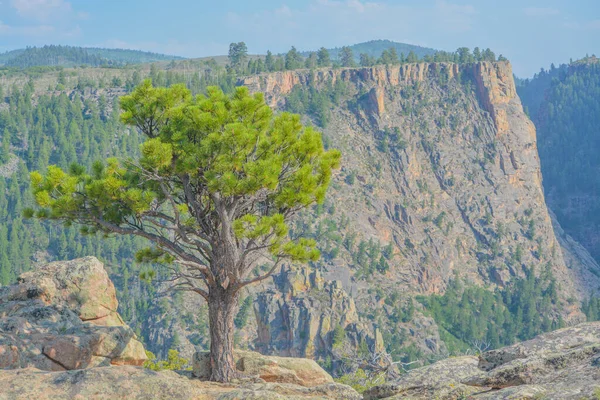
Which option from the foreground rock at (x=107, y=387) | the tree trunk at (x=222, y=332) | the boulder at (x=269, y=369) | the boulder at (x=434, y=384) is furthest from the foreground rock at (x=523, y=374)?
the tree trunk at (x=222, y=332)

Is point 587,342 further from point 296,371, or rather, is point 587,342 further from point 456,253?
point 456,253

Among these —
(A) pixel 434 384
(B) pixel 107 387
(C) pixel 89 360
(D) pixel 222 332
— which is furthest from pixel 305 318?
(B) pixel 107 387

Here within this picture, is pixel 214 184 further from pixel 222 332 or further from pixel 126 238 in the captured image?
pixel 126 238

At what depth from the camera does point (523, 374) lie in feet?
45.0

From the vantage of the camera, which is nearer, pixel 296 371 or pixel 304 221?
pixel 296 371

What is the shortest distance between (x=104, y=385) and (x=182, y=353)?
4543 inches

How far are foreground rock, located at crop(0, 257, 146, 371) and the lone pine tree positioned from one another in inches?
129

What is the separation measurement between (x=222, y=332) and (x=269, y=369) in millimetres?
1757

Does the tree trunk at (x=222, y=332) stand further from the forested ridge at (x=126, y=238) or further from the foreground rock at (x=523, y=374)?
the forested ridge at (x=126, y=238)

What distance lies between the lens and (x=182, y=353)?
125625mm

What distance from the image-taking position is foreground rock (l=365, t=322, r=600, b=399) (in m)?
12.3

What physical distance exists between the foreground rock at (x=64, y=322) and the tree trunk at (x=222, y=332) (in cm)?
370

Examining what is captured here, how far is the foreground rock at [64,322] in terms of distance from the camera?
819 inches

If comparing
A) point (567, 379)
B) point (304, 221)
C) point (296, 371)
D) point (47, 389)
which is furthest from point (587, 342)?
point (304, 221)
